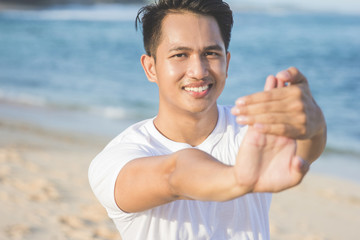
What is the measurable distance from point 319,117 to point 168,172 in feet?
2.08

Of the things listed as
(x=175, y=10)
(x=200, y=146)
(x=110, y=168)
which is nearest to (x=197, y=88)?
(x=200, y=146)

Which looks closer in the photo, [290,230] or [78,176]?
[290,230]

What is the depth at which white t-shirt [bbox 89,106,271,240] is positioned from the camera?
8.04ft

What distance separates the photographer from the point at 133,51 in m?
24.5

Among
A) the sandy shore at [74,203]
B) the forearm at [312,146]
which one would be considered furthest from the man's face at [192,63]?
the sandy shore at [74,203]

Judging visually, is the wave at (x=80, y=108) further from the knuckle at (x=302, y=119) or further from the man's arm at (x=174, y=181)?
the knuckle at (x=302, y=119)

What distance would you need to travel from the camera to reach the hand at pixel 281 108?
1655 mm

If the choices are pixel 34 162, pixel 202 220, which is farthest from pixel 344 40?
pixel 202 220

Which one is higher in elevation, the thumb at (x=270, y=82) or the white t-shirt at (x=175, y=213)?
the thumb at (x=270, y=82)

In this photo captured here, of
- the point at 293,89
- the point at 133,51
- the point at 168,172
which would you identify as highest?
the point at 293,89

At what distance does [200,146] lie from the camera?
280 cm

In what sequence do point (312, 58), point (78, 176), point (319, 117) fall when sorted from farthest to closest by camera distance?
1. point (312, 58)
2. point (78, 176)
3. point (319, 117)

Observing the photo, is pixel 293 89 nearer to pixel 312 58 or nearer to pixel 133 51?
pixel 312 58

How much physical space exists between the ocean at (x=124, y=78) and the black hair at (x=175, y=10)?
18.0ft
